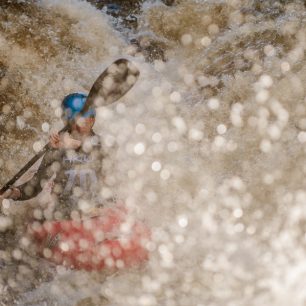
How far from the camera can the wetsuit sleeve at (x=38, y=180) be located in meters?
3.36

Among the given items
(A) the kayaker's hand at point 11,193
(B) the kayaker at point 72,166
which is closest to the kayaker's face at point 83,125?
(B) the kayaker at point 72,166

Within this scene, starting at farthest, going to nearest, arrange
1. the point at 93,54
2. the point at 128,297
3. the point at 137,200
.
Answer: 1. the point at 93,54
2. the point at 137,200
3. the point at 128,297

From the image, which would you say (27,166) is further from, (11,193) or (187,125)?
(187,125)

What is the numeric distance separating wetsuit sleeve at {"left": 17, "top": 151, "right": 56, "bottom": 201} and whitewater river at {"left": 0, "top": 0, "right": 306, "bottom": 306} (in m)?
0.68

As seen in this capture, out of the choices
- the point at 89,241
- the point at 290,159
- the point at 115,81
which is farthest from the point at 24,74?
the point at 290,159

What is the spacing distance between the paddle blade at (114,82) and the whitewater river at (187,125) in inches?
14.2

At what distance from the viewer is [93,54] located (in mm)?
4879

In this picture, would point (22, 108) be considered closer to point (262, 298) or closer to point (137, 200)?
point (137, 200)

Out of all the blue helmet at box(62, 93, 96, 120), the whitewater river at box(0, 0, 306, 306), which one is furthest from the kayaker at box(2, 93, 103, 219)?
the whitewater river at box(0, 0, 306, 306)

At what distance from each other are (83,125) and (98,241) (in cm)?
96

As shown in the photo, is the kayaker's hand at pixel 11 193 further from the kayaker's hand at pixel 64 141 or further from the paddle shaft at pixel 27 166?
the kayaker's hand at pixel 64 141

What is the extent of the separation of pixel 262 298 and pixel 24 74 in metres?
3.41

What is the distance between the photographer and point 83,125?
3227 mm

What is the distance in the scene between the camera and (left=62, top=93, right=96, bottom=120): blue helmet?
3.26 meters
